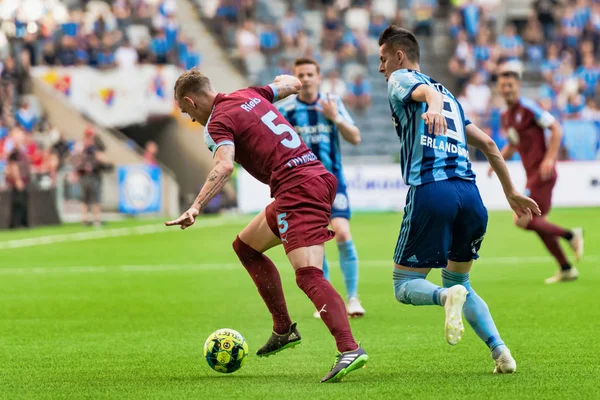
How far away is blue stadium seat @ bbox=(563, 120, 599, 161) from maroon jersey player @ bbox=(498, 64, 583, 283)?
15.8 metres

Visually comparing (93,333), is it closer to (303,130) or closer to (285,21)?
(303,130)

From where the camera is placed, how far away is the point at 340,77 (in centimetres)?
3362

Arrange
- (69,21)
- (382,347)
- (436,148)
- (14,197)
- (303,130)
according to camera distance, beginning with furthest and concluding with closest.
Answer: (69,21) < (14,197) < (303,130) < (382,347) < (436,148)

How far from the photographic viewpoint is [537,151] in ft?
43.8

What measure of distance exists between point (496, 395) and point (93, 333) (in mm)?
4217

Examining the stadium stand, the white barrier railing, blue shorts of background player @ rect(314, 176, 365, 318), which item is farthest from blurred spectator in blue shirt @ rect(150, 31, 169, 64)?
blue shorts of background player @ rect(314, 176, 365, 318)

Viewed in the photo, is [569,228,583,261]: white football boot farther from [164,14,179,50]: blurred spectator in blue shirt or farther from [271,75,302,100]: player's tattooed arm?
[164,14,179,50]: blurred spectator in blue shirt

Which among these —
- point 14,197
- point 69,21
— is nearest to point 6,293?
point 14,197

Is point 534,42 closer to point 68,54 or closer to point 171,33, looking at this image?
point 171,33

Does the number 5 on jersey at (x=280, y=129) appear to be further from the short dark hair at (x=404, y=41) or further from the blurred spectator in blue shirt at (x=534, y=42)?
the blurred spectator in blue shirt at (x=534, y=42)

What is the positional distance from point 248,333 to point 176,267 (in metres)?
6.78

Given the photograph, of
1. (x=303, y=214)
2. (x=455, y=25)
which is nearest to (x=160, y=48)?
(x=455, y=25)

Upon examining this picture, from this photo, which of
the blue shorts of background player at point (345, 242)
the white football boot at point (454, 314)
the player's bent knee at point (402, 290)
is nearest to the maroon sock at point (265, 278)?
the player's bent knee at point (402, 290)

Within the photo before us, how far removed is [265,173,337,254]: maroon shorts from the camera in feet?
22.2
